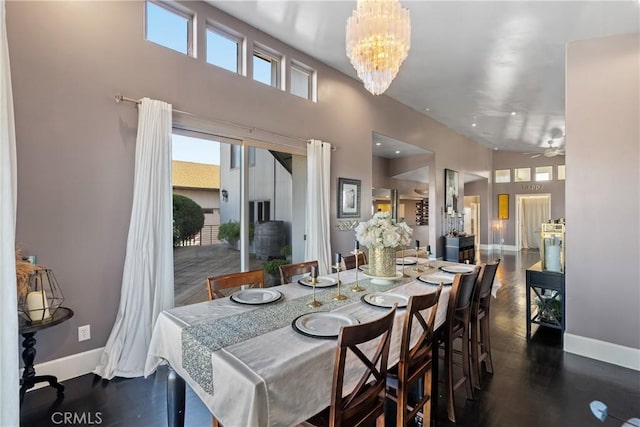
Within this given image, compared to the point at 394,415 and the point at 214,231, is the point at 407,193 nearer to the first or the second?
the point at 214,231

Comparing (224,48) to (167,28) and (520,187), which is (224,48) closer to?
(167,28)

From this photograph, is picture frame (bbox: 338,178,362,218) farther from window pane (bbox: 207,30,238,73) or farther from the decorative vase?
the decorative vase

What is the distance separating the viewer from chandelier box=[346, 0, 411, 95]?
2.44 m

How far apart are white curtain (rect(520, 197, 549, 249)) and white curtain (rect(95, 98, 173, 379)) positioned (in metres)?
12.9

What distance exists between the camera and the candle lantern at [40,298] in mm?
2191

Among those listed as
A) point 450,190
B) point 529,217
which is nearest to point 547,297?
point 450,190

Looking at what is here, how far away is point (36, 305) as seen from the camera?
2209mm

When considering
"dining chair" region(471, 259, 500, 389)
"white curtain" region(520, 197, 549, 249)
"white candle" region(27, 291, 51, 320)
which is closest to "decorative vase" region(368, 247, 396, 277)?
"dining chair" region(471, 259, 500, 389)

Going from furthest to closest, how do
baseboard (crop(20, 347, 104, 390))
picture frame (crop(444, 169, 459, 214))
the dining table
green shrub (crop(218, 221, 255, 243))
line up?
picture frame (crop(444, 169, 459, 214))
green shrub (crop(218, 221, 255, 243))
baseboard (crop(20, 347, 104, 390))
the dining table

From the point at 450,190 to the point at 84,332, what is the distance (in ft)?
26.2

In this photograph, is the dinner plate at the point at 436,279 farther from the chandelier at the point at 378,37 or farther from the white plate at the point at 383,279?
the chandelier at the point at 378,37

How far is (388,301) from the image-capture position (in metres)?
1.98

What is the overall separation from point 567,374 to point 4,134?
4530 mm

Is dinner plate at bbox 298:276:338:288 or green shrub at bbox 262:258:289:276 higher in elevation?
dinner plate at bbox 298:276:338:288
